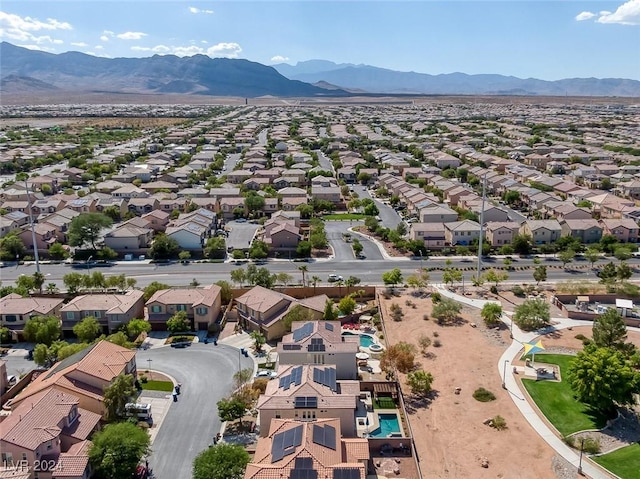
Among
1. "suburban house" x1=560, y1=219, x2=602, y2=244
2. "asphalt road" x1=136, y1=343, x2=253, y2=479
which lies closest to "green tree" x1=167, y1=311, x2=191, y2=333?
"asphalt road" x1=136, y1=343, x2=253, y2=479

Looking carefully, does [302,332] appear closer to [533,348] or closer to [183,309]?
[183,309]

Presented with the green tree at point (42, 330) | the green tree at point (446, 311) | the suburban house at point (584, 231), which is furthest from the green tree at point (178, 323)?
the suburban house at point (584, 231)

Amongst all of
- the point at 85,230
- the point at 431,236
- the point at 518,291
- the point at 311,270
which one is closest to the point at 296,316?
the point at 311,270

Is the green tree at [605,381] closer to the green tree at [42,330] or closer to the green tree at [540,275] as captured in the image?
the green tree at [540,275]

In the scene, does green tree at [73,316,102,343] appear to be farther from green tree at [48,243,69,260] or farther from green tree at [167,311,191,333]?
green tree at [48,243,69,260]

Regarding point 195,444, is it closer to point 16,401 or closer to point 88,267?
point 16,401

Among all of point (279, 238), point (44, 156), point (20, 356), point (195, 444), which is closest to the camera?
point (195, 444)

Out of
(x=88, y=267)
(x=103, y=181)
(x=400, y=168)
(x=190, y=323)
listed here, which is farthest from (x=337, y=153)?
(x=190, y=323)
